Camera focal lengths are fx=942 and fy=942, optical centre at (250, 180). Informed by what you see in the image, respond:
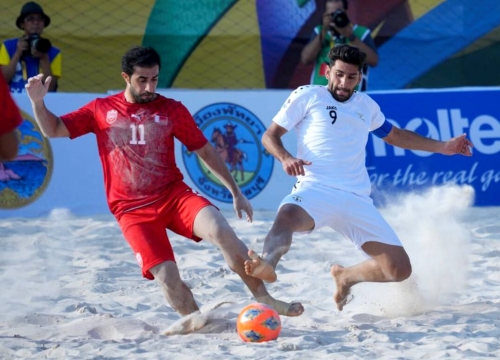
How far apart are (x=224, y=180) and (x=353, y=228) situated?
777mm

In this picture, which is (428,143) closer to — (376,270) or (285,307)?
(376,270)

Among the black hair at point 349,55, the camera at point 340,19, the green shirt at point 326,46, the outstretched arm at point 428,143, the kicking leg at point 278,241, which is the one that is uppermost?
the camera at point 340,19

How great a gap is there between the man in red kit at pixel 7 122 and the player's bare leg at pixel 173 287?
5.55 feet

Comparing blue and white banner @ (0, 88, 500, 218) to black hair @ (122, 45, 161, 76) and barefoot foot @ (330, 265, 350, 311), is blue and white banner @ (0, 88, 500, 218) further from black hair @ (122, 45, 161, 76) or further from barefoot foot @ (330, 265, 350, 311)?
black hair @ (122, 45, 161, 76)

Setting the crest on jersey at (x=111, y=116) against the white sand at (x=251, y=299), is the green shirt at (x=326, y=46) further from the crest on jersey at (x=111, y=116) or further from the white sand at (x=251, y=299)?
the crest on jersey at (x=111, y=116)

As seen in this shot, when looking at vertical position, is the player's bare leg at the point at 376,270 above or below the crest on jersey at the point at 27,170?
below

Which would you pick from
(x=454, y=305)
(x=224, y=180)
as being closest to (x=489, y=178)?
(x=454, y=305)

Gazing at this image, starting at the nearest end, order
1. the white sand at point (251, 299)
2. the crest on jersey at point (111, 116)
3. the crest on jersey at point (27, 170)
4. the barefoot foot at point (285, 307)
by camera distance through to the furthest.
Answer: the white sand at point (251, 299) → the barefoot foot at point (285, 307) → the crest on jersey at point (111, 116) → the crest on jersey at point (27, 170)

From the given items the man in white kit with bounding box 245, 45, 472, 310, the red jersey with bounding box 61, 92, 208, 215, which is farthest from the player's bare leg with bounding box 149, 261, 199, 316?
the man in white kit with bounding box 245, 45, 472, 310

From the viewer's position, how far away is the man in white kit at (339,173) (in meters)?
5.17

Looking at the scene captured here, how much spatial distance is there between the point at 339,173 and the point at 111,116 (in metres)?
1.30

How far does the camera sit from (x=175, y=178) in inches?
202

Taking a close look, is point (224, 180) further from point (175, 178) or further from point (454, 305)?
point (454, 305)

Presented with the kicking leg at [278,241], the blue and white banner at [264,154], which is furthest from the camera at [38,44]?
the kicking leg at [278,241]
